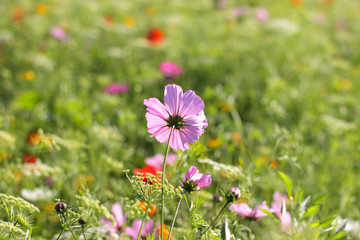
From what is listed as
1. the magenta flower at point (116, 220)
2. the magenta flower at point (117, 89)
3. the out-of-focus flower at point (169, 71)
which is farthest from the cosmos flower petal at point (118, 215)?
the out-of-focus flower at point (169, 71)

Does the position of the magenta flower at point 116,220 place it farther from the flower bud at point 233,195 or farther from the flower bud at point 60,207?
the flower bud at point 233,195

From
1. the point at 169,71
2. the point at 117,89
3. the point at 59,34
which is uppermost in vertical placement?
the point at 59,34

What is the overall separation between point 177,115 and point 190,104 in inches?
1.3

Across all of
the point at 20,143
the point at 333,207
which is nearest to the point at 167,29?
the point at 20,143

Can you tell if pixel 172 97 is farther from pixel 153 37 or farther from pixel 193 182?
pixel 153 37

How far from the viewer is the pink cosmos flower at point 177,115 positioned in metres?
0.65

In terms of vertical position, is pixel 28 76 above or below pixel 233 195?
above

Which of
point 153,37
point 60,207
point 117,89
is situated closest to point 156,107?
point 60,207

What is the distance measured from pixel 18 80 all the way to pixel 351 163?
2166 mm

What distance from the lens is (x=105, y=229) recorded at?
2.67 feet

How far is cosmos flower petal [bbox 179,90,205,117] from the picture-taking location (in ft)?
2.13

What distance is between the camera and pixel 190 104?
0.65 metres

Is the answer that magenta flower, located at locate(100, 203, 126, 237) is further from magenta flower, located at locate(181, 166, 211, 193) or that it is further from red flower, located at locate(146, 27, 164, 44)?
red flower, located at locate(146, 27, 164, 44)

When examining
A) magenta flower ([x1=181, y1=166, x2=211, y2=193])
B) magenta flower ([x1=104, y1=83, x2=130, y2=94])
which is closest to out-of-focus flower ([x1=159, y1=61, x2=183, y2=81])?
magenta flower ([x1=104, y1=83, x2=130, y2=94])
